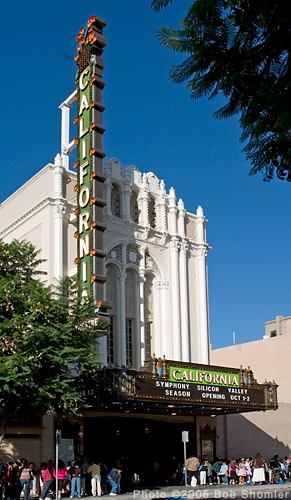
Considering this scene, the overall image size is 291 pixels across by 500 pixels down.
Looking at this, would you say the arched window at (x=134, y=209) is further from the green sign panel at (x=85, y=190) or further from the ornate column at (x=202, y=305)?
the green sign panel at (x=85, y=190)

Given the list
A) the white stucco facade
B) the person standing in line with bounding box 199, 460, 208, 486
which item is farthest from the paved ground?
the white stucco facade

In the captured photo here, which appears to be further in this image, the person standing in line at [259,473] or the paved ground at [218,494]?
the person standing in line at [259,473]

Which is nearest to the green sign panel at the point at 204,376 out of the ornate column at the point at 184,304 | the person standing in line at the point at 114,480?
the ornate column at the point at 184,304

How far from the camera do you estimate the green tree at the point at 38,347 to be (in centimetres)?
2519

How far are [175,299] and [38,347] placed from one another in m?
14.4

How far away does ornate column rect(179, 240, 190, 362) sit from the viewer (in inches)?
1516

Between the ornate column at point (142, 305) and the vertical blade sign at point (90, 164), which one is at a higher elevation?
the vertical blade sign at point (90, 164)

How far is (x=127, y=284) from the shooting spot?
38.1 metres

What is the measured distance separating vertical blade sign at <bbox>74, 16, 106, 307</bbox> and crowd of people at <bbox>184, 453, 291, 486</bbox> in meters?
10.1

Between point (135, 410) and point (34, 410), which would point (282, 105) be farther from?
point (135, 410)

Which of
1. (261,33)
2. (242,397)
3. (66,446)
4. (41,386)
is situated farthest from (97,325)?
(261,33)

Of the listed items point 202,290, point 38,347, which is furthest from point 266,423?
point 38,347

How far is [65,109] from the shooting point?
3844cm

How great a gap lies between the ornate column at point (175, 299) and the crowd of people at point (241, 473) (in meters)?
5.71
